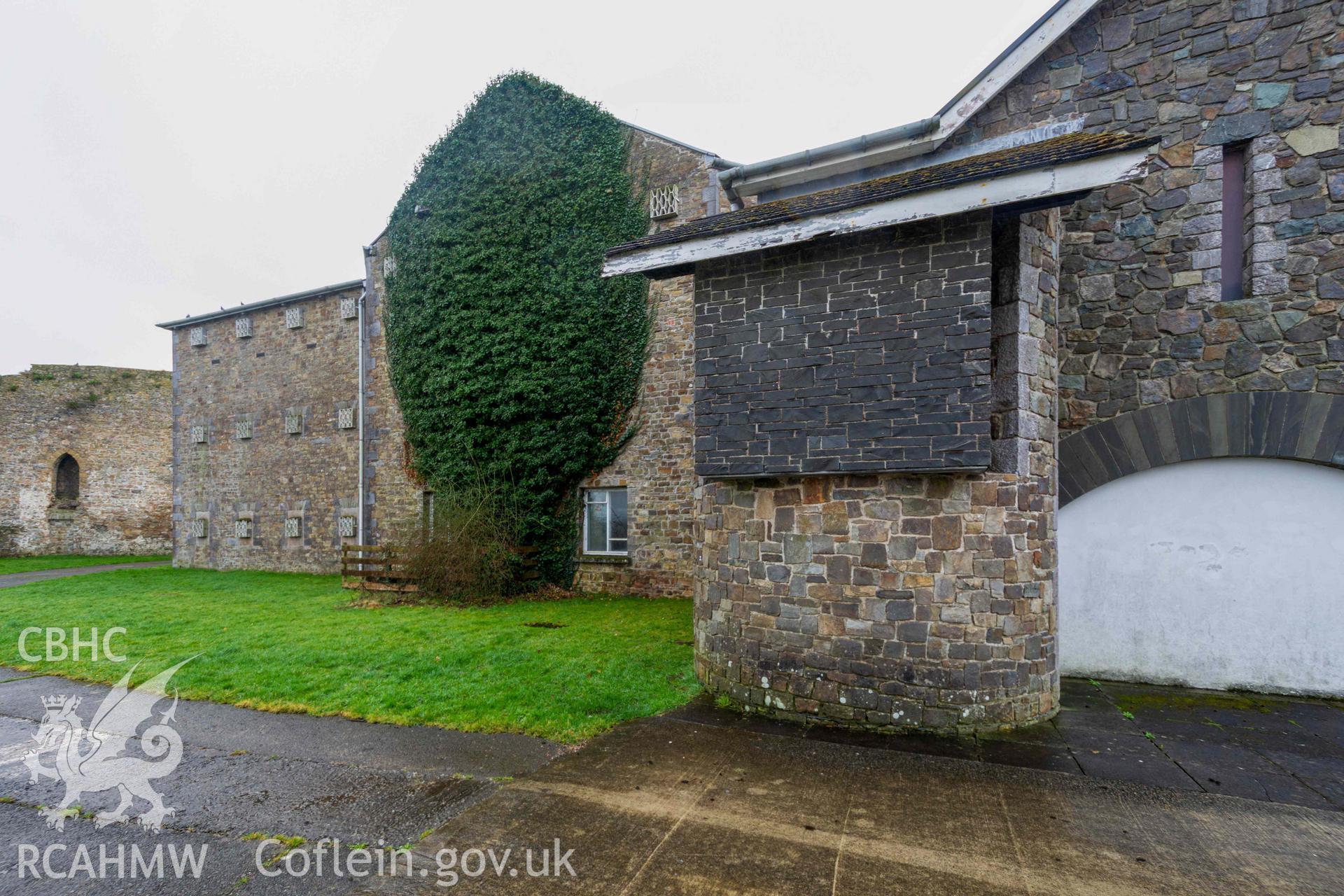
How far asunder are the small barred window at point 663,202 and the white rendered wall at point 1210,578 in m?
9.10

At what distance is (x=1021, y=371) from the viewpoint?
573cm

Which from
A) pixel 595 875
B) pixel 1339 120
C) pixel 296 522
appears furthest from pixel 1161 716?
pixel 296 522

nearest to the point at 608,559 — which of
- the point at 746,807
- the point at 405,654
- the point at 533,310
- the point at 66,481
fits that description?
the point at 533,310

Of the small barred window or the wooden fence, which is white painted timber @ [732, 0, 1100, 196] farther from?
the wooden fence

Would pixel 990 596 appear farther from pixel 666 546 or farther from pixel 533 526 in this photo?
pixel 533 526

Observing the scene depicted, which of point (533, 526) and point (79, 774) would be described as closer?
point (79, 774)

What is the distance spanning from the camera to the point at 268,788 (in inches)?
178

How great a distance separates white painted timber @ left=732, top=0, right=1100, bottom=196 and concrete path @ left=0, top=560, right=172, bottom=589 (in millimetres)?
19351

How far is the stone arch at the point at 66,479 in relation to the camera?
24.3m

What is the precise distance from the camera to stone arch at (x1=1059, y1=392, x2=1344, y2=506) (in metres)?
6.31

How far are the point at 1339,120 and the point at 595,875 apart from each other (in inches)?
354

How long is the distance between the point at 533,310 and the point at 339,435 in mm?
7263

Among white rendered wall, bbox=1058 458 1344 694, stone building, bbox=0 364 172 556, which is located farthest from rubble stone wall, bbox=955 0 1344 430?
stone building, bbox=0 364 172 556

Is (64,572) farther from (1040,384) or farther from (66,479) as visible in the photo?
(1040,384)
